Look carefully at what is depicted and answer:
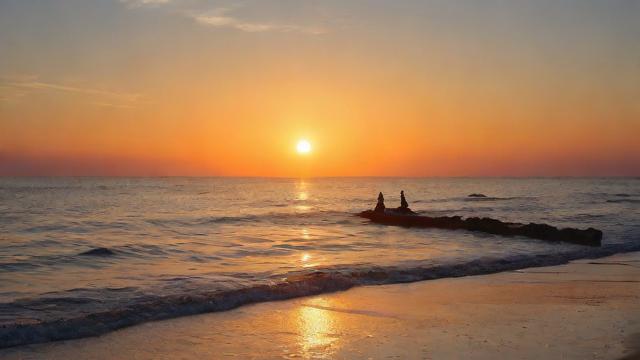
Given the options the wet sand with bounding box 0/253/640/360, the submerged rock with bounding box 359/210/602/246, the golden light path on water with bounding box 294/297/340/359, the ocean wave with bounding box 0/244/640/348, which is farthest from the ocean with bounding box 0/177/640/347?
the golden light path on water with bounding box 294/297/340/359

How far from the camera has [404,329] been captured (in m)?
10.5

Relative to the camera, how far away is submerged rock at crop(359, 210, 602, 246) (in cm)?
2611

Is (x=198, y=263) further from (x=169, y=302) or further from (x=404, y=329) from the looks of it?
(x=404, y=329)

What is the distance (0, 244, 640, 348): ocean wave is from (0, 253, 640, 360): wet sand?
0.48 metres

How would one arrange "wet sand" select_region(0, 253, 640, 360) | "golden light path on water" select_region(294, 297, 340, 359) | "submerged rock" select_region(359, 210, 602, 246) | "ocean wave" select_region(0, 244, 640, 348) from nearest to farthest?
"wet sand" select_region(0, 253, 640, 360) → "golden light path on water" select_region(294, 297, 340, 359) → "ocean wave" select_region(0, 244, 640, 348) → "submerged rock" select_region(359, 210, 602, 246)

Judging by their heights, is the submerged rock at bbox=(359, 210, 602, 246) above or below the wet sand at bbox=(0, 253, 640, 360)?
above

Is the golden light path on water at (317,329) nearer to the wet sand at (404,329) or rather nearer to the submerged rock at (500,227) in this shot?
the wet sand at (404,329)

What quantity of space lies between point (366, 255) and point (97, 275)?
1005cm

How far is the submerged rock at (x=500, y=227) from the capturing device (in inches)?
1028

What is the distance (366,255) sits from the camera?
888 inches

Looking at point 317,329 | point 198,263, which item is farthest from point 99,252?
point 317,329

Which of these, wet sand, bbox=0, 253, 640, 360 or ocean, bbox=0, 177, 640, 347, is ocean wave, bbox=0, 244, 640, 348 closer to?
ocean, bbox=0, 177, 640, 347

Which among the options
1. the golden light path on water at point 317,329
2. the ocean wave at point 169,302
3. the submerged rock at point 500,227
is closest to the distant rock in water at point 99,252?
the ocean wave at point 169,302

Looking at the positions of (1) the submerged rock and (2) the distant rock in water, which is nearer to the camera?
(2) the distant rock in water
